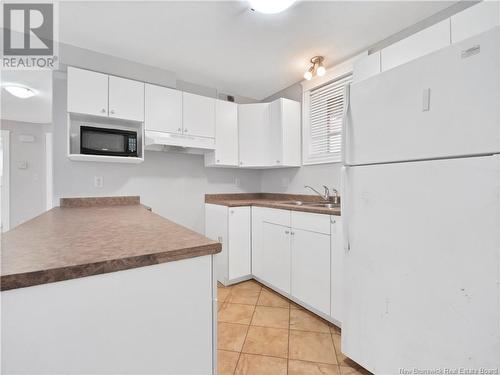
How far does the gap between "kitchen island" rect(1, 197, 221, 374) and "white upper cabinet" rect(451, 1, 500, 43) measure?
185 cm

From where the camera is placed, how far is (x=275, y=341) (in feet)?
5.30

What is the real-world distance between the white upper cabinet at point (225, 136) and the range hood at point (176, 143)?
0.32ft

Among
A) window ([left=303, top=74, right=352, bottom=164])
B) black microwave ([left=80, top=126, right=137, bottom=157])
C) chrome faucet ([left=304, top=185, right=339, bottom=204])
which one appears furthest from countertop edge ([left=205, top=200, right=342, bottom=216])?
black microwave ([left=80, top=126, right=137, bottom=157])

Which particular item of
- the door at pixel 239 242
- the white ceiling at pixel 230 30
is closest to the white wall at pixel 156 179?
the door at pixel 239 242

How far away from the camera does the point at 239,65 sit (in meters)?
2.43

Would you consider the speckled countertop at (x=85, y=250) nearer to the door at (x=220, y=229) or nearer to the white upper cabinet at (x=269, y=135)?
the door at (x=220, y=229)

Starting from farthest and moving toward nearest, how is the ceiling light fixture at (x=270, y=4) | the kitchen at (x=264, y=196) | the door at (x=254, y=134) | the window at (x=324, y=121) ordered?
the door at (x=254, y=134), the window at (x=324, y=121), the ceiling light fixture at (x=270, y=4), the kitchen at (x=264, y=196)

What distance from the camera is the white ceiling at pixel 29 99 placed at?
2.49 metres

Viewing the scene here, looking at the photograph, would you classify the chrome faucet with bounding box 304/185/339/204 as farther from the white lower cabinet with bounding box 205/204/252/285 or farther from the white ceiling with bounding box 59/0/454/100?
the white ceiling with bounding box 59/0/454/100

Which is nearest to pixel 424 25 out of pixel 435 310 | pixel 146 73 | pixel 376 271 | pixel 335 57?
pixel 335 57

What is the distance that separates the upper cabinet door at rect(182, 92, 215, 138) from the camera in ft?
8.11

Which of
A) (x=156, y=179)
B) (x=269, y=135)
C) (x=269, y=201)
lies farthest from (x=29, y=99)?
(x=269, y=201)

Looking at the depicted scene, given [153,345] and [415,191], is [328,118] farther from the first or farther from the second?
[153,345]

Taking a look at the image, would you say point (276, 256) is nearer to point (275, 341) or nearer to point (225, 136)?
point (275, 341)
